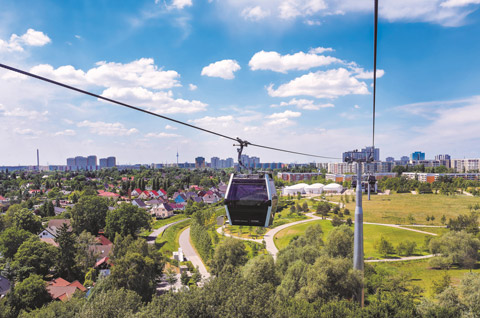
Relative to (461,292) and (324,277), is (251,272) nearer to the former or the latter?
(324,277)

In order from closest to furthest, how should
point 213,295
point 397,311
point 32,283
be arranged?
point 397,311 < point 213,295 < point 32,283

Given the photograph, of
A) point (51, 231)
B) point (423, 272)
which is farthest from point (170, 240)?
point (423, 272)

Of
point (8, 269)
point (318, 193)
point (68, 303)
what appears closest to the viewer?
point (68, 303)

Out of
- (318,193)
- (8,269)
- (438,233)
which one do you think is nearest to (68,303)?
(8,269)

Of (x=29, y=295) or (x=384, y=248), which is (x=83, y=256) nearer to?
(x=29, y=295)

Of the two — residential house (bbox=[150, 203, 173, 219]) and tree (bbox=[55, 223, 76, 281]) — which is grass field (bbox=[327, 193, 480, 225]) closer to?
residential house (bbox=[150, 203, 173, 219])

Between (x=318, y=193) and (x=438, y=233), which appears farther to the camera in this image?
(x=318, y=193)
